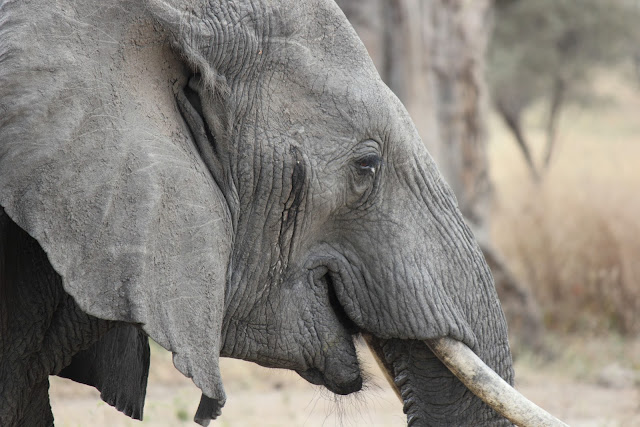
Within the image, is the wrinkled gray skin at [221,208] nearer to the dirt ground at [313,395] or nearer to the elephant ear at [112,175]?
the elephant ear at [112,175]

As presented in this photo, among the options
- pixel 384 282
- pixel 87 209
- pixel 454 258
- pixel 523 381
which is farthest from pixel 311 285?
pixel 523 381

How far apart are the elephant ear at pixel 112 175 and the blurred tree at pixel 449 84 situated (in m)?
4.00

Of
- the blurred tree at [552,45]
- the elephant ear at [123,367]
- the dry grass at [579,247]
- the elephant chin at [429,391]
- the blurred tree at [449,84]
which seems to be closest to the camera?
the elephant chin at [429,391]

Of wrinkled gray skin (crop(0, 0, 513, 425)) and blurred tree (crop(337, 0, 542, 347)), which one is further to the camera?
blurred tree (crop(337, 0, 542, 347))

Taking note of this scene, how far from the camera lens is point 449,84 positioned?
6.73m

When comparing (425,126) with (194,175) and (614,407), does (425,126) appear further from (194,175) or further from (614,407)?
(194,175)

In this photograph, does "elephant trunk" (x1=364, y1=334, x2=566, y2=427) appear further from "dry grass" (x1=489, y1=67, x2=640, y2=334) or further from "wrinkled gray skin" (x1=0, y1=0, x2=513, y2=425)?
"dry grass" (x1=489, y1=67, x2=640, y2=334)

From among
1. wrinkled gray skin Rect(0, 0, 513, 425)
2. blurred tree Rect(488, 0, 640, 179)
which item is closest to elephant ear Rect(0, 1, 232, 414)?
wrinkled gray skin Rect(0, 0, 513, 425)

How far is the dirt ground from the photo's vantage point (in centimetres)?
434

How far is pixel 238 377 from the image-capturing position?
5.27m

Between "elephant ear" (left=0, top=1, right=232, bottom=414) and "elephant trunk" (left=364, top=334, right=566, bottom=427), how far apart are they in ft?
1.48

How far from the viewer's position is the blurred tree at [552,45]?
50.4 ft

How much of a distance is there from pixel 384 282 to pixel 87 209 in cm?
66

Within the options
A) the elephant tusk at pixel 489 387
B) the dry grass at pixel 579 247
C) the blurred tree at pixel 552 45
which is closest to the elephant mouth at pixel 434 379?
the elephant tusk at pixel 489 387
